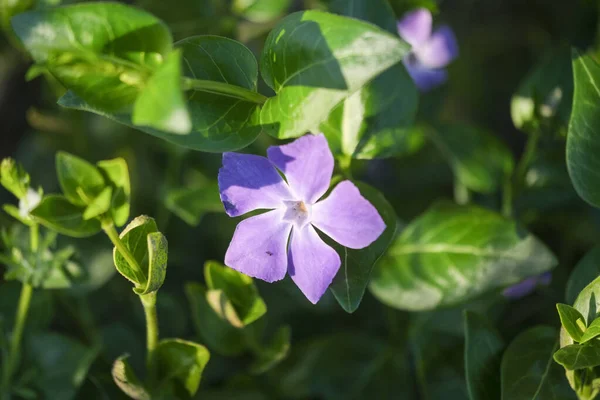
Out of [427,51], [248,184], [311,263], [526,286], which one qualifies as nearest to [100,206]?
[248,184]

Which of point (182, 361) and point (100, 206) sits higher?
point (100, 206)

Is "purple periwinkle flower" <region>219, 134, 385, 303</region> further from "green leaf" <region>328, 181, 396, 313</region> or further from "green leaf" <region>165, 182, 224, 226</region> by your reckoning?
"green leaf" <region>165, 182, 224, 226</region>

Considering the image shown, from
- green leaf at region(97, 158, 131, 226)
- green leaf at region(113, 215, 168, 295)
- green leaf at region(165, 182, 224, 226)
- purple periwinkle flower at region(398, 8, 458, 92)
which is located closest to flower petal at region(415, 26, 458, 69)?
purple periwinkle flower at region(398, 8, 458, 92)

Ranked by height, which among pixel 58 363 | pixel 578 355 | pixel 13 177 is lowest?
pixel 58 363

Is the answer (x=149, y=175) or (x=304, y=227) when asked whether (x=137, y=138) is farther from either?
(x=304, y=227)

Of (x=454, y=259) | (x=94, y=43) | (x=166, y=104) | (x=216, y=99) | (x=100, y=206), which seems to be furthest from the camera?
(x=454, y=259)

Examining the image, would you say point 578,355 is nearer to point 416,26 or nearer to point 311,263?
point 311,263

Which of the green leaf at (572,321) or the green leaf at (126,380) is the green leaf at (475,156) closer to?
the green leaf at (572,321)
